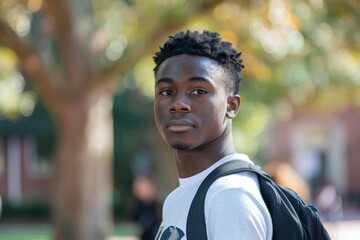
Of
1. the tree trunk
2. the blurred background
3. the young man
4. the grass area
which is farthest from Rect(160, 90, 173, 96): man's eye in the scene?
the grass area

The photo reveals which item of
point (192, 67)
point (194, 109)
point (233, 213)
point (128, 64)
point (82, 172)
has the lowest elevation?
point (233, 213)

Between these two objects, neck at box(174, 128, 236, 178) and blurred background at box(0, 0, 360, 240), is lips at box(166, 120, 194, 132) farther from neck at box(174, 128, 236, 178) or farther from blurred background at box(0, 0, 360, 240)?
blurred background at box(0, 0, 360, 240)

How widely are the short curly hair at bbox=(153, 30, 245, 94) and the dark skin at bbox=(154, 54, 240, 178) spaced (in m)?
0.02

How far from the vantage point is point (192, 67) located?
2.72 meters

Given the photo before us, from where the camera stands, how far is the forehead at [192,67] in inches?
107

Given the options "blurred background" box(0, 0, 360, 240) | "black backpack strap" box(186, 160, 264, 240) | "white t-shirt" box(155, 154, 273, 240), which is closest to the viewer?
"white t-shirt" box(155, 154, 273, 240)

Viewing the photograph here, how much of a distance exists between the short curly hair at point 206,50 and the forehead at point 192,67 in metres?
0.02

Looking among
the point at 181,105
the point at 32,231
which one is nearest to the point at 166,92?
the point at 181,105

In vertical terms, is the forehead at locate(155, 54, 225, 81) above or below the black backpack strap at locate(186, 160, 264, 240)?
above

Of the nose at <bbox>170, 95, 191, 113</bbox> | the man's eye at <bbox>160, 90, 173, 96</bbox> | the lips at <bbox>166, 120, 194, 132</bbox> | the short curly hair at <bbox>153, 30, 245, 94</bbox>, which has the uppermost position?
the short curly hair at <bbox>153, 30, 245, 94</bbox>

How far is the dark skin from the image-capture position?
Answer: 2.70m

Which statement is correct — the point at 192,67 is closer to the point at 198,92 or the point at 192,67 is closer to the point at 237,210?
the point at 198,92

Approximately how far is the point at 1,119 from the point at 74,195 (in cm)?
2592

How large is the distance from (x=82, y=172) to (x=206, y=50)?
11.4 meters
